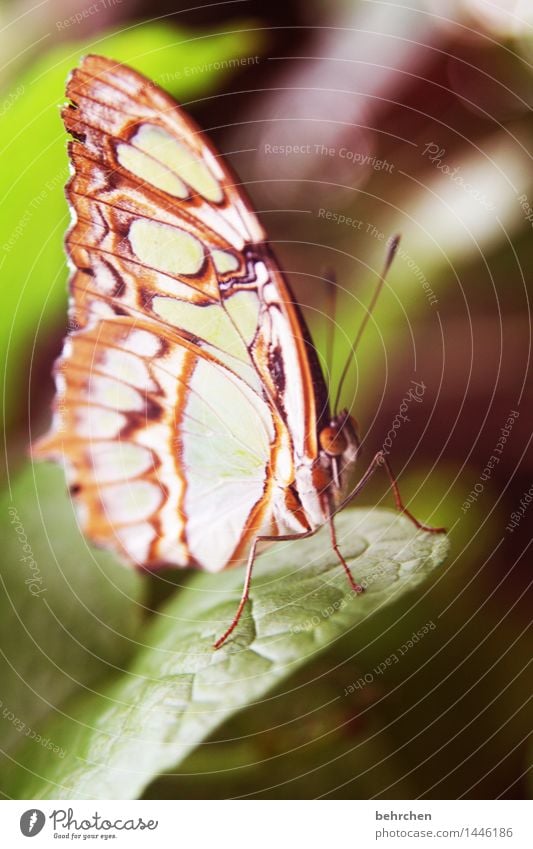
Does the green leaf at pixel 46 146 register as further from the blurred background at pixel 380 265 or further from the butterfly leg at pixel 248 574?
the butterfly leg at pixel 248 574

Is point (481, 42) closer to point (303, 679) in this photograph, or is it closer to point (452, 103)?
point (452, 103)

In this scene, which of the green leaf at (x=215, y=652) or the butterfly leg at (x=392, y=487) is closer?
the green leaf at (x=215, y=652)
